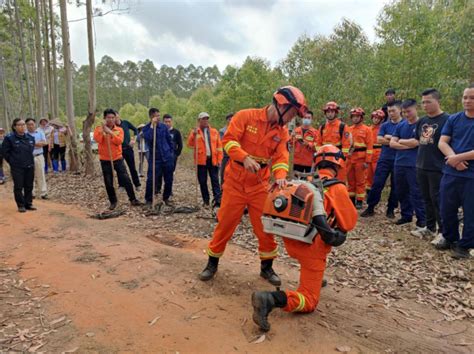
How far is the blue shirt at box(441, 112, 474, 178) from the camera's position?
172 inches

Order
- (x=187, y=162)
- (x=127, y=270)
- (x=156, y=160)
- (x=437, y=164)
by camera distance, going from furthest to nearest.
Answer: (x=187, y=162) < (x=156, y=160) < (x=437, y=164) < (x=127, y=270)

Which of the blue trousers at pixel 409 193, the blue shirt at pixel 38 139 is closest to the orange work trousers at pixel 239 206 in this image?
the blue trousers at pixel 409 193

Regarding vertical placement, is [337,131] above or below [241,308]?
above

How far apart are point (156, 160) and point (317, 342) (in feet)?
18.3

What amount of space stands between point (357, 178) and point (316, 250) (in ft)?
14.6

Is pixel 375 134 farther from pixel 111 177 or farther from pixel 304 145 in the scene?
pixel 111 177

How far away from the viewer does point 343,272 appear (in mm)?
4449

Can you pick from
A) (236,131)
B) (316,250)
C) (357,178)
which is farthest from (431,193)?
(236,131)

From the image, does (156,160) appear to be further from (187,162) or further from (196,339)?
(187,162)

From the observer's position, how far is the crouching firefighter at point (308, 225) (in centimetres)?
291

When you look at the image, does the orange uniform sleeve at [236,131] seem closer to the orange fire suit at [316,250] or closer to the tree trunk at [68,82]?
the orange fire suit at [316,250]

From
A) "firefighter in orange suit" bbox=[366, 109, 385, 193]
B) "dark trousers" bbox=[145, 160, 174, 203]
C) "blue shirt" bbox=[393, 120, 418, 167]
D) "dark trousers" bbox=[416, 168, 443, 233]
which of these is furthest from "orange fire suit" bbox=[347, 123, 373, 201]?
"dark trousers" bbox=[145, 160, 174, 203]

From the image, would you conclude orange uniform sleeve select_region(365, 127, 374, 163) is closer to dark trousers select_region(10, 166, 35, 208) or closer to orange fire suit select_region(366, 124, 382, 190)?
orange fire suit select_region(366, 124, 382, 190)

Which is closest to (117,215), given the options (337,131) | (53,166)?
(337,131)
